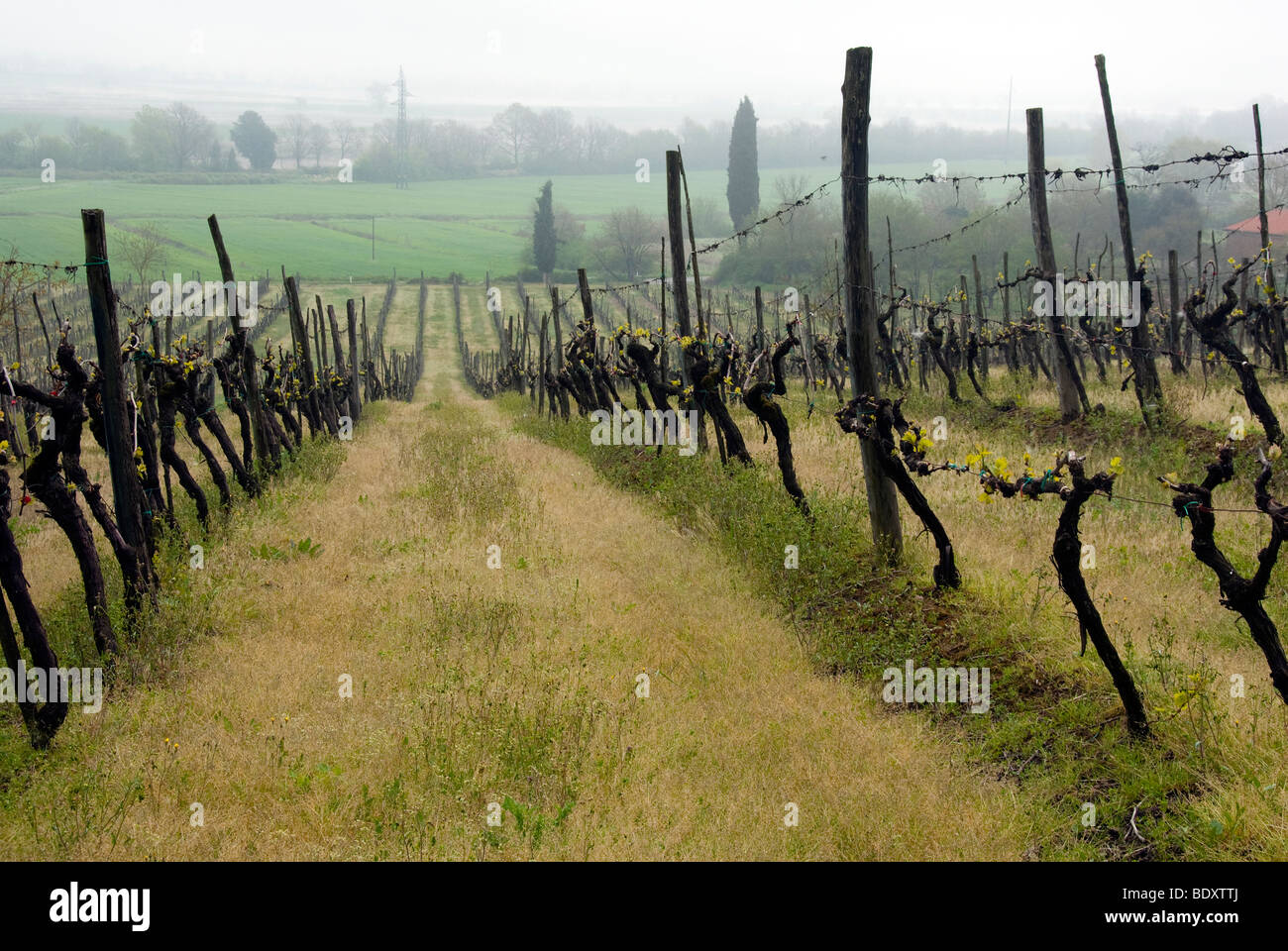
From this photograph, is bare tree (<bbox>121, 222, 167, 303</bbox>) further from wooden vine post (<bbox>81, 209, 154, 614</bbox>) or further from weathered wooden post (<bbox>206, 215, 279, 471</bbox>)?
wooden vine post (<bbox>81, 209, 154, 614</bbox>)

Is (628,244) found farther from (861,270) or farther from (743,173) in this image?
(861,270)

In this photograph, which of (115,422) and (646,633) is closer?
(115,422)

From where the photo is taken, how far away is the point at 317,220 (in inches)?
4978

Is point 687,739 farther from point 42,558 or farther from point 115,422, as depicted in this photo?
point 42,558

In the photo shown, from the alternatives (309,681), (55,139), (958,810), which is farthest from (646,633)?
(55,139)

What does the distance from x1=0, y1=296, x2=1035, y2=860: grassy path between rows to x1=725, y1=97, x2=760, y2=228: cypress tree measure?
326 feet

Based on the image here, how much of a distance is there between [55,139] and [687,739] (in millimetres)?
193555

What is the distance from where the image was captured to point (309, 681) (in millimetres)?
7336
